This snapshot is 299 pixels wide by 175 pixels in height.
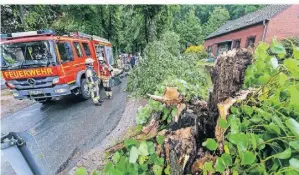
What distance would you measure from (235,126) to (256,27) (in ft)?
20.8

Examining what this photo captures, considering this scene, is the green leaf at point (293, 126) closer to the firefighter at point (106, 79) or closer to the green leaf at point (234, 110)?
the green leaf at point (234, 110)

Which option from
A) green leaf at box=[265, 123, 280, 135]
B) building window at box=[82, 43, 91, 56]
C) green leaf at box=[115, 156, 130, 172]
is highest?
green leaf at box=[265, 123, 280, 135]

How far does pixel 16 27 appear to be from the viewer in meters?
2.21

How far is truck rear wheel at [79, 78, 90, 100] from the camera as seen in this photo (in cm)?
549

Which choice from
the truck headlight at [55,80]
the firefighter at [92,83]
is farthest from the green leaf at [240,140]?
the firefighter at [92,83]

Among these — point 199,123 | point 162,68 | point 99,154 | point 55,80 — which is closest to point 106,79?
point 55,80

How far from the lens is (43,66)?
13.5 feet

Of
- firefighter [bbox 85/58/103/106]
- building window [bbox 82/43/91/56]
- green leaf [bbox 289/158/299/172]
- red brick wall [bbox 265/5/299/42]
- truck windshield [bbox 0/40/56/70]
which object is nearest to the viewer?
green leaf [bbox 289/158/299/172]

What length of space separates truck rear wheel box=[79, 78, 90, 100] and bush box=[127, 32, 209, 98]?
1.34 meters

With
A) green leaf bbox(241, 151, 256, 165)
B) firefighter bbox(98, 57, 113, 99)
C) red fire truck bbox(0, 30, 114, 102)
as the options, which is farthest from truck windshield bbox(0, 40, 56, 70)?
green leaf bbox(241, 151, 256, 165)

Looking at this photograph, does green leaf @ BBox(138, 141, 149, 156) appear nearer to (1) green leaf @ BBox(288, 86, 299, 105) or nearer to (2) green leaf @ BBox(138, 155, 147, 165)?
(2) green leaf @ BBox(138, 155, 147, 165)

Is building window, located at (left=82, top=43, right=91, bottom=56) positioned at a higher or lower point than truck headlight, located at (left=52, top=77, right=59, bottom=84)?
higher

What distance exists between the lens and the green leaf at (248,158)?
0.59m

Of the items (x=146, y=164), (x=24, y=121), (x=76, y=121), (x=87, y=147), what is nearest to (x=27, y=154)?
(x=146, y=164)
